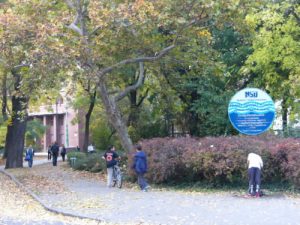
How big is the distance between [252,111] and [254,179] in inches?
129

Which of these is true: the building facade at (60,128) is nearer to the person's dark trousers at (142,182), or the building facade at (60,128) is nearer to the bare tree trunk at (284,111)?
the bare tree trunk at (284,111)

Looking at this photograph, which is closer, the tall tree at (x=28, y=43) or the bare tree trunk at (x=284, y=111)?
the tall tree at (x=28, y=43)

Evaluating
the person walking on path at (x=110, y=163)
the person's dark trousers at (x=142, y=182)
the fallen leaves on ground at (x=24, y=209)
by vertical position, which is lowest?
the fallen leaves on ground at (x=24, y=209)

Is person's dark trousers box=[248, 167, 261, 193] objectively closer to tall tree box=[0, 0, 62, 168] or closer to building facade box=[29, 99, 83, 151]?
tall tree box=[0, 0, 62, 168]

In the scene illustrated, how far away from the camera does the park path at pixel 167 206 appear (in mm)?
11914

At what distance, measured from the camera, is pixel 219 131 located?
2573 cm

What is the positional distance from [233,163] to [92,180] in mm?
7670

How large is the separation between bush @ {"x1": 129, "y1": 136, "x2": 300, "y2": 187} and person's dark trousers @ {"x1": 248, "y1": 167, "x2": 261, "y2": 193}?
3.64 ft

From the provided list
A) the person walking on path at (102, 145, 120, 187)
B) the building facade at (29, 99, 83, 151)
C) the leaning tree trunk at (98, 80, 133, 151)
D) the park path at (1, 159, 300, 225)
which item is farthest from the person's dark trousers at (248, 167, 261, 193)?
the building facade at (29, 99, 83, 151)

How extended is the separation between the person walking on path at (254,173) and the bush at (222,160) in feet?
3.34

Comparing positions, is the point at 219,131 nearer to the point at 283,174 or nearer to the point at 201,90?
the point at 201,90

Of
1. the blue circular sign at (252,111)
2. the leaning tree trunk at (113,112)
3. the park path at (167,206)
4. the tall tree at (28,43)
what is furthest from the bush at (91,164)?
the blue circular sign at (252,111)

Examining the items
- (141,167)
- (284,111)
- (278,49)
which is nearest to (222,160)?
(141,167)

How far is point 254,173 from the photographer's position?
15.9 m
